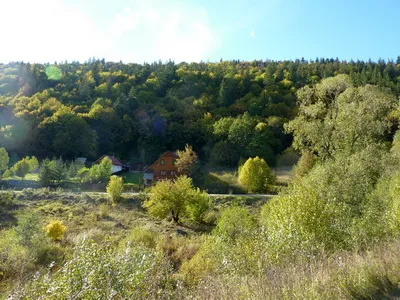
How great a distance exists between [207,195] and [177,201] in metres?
2.93

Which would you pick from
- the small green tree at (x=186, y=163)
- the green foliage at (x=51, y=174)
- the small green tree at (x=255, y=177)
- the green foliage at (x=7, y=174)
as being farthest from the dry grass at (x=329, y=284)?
the green foliage at (x=7, y=174)

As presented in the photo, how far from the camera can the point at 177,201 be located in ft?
92.5

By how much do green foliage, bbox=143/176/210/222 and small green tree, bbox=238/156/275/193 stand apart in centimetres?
929

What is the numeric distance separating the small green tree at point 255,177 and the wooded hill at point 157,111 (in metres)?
15.5

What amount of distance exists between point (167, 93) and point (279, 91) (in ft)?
89.1

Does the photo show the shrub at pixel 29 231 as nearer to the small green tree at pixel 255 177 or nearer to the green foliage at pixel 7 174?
the small green tree at pixel 255 177

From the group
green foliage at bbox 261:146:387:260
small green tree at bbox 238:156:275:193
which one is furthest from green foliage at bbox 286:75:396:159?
small green tree at bbox 238:156:275:193

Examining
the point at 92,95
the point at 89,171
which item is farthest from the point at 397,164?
the point at 92,95

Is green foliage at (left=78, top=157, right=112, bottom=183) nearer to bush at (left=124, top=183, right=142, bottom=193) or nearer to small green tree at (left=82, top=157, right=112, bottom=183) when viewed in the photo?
small green tree at (left=82, top=157, right=112, bottom=183)

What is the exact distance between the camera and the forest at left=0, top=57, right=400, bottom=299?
5.42 metres

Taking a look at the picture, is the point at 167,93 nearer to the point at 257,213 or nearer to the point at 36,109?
the point at 36,109

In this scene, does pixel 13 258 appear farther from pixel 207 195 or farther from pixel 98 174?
pixel 98 174

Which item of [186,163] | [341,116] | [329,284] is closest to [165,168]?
[186,163]

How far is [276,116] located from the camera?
206 feet
